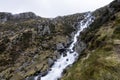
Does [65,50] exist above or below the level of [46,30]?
below

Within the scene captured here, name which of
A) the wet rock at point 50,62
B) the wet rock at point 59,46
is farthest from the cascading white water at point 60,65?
the wet rock at point 59,46

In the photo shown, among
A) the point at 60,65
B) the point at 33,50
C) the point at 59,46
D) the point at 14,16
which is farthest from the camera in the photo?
the point at 14,16

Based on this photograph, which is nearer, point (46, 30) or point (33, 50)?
point (33, 50)

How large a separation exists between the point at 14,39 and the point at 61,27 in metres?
21.8

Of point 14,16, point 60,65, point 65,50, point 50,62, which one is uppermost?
point 14,16

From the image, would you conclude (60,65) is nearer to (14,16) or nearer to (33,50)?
(33,50)

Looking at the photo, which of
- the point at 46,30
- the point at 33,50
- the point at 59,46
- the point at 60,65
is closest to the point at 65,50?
the point at 59,46

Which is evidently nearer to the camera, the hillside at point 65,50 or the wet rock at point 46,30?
the hillside at point 65,50

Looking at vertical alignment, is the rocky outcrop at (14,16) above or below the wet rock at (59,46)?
above

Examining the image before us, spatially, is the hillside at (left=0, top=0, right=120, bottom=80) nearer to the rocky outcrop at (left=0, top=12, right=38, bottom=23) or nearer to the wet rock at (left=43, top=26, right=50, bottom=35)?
the wet rock at (left=43, top=26, right=50, bottom=35)

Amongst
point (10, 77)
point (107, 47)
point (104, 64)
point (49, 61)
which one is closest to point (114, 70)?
point (104, 64)

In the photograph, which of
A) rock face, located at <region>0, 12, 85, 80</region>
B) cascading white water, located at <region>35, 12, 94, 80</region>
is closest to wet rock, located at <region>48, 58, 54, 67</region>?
rock face, located at <region>0, 12, 85, 80</region>

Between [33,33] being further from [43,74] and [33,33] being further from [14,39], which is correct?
[43,74]

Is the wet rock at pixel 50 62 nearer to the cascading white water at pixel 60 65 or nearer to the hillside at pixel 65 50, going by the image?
the hillside at pixel 65 50
